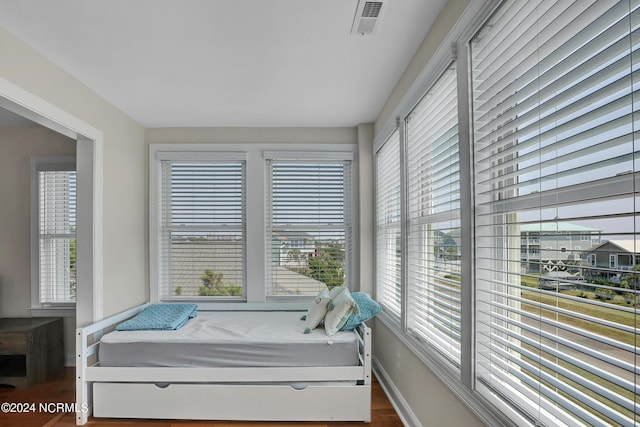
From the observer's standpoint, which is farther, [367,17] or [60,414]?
[60,414]

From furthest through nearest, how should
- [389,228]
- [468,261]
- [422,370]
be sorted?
[389,228] → [422,370] → [468,261]

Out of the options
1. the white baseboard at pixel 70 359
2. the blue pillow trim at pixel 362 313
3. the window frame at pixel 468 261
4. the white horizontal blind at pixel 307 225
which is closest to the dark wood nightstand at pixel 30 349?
the white baseboard at pixel 70 359

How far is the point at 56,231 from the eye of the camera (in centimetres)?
429

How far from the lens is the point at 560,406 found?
121cm

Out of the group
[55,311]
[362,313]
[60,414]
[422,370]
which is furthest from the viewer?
[55,311]

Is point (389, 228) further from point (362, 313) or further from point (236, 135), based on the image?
point (236, 135)

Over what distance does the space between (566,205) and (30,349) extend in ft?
14.3

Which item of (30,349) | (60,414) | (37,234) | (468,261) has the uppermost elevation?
(37,234)

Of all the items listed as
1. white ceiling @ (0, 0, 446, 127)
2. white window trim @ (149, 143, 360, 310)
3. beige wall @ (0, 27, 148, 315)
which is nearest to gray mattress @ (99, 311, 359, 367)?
beige wall @ (0, 27, 148, 315)

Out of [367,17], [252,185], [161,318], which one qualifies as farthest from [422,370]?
[252,185]

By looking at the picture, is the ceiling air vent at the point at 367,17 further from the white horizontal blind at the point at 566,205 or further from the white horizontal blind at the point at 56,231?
the white horizontal blind at the point at 56,231

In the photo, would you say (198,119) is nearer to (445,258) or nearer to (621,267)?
(445,258)

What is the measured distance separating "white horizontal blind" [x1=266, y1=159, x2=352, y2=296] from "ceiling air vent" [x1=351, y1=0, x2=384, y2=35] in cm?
227

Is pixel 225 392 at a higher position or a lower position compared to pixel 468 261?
lower
